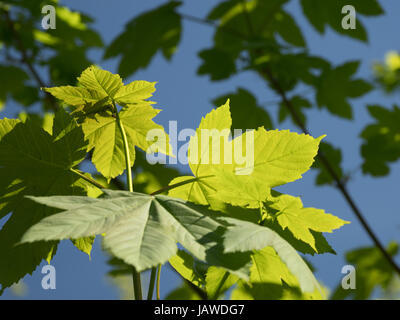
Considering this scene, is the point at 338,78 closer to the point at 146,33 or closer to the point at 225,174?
the point at 146,33

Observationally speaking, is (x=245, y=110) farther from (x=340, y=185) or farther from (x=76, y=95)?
(x=76, y=95)

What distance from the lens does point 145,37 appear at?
7.62 ft

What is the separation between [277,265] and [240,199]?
139 millimetres

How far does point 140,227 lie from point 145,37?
1943 mm

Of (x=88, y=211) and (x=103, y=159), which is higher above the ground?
(x=103, y=159)

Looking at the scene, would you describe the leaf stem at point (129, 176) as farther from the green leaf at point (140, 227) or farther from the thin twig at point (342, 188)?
the thin twig at point (342, 188)

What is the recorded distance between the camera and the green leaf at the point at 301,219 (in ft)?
2.19

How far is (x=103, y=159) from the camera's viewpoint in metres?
0.81

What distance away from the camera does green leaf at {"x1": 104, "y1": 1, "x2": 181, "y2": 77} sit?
2.27 metres

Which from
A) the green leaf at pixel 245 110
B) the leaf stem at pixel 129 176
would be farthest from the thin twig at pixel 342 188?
the leaf stem at pixel 129 176

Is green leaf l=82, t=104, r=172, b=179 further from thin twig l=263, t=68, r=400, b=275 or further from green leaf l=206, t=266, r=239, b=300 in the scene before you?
thin twig l=263, t=68, r=400, b=275

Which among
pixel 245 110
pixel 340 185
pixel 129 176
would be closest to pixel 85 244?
pixel 129 176

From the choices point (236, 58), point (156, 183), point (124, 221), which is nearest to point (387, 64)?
point (236, 58)

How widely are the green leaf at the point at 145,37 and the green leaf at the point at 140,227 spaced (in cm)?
176
